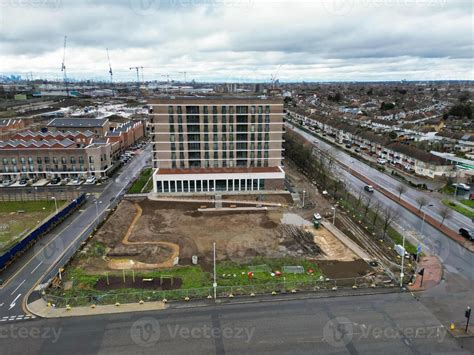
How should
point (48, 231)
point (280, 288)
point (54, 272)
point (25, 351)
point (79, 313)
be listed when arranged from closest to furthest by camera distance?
1. point (25, 351)
2. point (79, 313)
3. point (280, 288)
4. point (54, 272)
5. point (48, 231)

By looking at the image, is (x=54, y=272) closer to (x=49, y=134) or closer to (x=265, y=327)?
(x=265, y=327)

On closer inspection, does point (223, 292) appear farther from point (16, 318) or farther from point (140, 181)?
point (140, 181)

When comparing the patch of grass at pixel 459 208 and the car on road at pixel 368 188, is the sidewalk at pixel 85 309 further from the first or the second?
the patch of grass at pixel 459 208

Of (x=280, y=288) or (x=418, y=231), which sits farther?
(x=418, y=231)

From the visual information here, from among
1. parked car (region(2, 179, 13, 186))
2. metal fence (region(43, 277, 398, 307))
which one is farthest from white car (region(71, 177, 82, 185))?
metal fence (region(43, 277, 398, 307))

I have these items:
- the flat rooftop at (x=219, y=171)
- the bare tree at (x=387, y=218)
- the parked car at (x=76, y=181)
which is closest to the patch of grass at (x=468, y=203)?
the bare tree at (x=387, y=218)

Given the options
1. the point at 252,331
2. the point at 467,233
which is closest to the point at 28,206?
the point at 252,331

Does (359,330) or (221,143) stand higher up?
(221,143)

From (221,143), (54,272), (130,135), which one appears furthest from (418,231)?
(130,135)

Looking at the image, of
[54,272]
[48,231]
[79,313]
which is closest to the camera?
[79,313]
